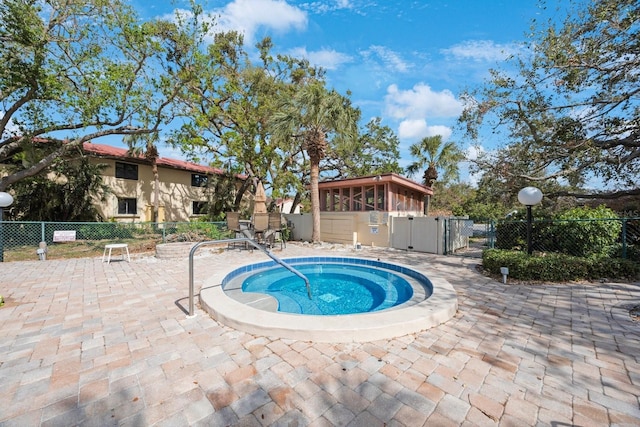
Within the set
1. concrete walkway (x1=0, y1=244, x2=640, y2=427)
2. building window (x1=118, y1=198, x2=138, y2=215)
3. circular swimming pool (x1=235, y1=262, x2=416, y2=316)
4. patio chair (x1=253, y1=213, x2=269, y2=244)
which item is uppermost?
building window (x1=118, y1=198, x2=138, y2=215)

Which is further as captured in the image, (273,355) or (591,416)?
(273,355)

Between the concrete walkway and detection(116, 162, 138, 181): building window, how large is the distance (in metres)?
15.3

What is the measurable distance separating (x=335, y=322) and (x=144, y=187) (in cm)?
1974

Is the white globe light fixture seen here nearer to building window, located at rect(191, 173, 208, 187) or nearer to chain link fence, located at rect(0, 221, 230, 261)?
chain link fence, located at rect(0, 221, 230, 261)

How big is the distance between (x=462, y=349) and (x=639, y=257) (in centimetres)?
813

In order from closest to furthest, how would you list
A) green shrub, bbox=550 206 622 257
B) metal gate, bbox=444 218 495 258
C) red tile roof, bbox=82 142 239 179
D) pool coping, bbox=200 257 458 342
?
pool coping, bbox=200 257 458 342 → green shrub, bbox=550 206 622 257 → metal gate, bbox=444 218 495 258 → red tile roof, bbox=82 142 239 179

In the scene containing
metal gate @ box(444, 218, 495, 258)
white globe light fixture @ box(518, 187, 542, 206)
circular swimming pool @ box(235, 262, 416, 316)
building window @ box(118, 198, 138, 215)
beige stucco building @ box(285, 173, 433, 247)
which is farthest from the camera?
building window @ box(118, 198, 138, 215)

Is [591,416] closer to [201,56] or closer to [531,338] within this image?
[531,338]

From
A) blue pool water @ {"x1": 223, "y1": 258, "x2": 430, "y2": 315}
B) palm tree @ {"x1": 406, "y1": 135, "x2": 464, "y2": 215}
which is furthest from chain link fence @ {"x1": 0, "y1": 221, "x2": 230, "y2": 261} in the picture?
palm tree @ {"x1": 406, "y1": 135, "x2": 464, "y2": 215}

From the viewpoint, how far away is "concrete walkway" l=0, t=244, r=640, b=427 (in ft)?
6.66

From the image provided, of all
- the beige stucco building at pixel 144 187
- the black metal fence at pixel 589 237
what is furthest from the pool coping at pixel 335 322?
the beige stucco building at pixel 144 187

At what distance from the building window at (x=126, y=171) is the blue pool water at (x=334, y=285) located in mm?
15419

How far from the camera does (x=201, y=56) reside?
12.9m

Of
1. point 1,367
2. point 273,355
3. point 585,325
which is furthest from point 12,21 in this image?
point 585,325
